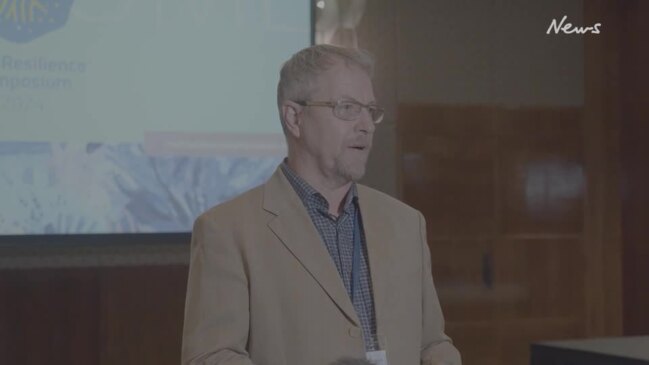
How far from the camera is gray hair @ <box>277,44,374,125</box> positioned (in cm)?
189

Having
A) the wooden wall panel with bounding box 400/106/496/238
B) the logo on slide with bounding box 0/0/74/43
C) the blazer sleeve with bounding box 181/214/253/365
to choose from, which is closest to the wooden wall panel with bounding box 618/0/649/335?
the wooden wall panel with bounding box 400/106/496/238

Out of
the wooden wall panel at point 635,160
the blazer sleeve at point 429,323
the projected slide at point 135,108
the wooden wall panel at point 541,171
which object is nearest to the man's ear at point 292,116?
the blazer sleeve at point 429,323

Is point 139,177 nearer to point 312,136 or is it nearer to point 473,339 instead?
point 473,339

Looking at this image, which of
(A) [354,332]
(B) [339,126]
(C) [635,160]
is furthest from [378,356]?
(C) [635,160]

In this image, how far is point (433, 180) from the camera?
504 centimetres

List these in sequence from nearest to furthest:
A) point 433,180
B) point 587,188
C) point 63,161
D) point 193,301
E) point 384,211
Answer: point 193,301 → point 384,211 → point 63,161 → point 433,180 → point 587,188

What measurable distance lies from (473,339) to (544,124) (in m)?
1.18

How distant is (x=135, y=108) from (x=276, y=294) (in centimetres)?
251

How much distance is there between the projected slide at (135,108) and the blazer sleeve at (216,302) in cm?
239

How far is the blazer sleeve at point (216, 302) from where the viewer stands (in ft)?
5.83

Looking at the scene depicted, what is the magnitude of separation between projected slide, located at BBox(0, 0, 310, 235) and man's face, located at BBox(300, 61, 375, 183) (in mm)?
2419

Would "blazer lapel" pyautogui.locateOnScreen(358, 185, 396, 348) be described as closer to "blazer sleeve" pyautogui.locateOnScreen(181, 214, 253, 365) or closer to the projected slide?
"blazer sleeve" pyautogui.locateOnScreen(181, 214, 253, 365)

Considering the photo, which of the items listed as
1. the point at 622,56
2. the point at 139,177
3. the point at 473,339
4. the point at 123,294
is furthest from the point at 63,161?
the point at 622,56

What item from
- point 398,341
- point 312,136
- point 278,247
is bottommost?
point 398,341
